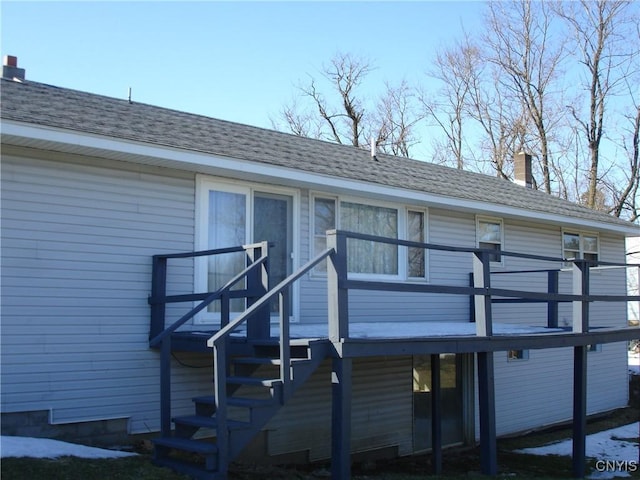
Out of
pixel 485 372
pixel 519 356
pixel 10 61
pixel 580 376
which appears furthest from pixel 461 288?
pixel 519 356

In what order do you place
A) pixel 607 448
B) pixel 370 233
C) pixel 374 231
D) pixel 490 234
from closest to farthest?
pixel 370 233 → pixel 374 231 → pixel 607 448 → pixel 490 234

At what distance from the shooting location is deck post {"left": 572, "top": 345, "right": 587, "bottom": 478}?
9.73 metres

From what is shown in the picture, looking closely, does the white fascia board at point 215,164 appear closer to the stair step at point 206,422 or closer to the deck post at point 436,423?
the deck post at point 436,423

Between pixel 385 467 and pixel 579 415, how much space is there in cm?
293

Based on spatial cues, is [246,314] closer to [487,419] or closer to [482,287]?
[482,287]

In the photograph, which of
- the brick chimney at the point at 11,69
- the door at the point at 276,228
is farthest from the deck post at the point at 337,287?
the brick chimney at the point at 11,69

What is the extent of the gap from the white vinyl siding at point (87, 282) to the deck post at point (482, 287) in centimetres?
351

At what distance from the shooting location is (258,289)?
24.5 ft

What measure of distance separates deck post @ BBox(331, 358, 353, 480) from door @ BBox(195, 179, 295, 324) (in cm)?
242

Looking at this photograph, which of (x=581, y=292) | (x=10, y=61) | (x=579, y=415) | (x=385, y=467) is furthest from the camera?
(x=385, y=467)

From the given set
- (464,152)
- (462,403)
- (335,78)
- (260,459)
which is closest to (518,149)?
(464,152)

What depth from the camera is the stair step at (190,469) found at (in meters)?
6.35

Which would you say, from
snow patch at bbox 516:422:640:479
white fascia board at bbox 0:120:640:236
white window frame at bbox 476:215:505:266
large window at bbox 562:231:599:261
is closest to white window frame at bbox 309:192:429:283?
white fascia board at bbox 0:120:640:236

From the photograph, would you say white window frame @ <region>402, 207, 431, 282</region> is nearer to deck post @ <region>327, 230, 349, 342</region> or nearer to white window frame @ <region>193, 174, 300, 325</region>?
white window frame @ <region>193, 174, 300, 325</region>
